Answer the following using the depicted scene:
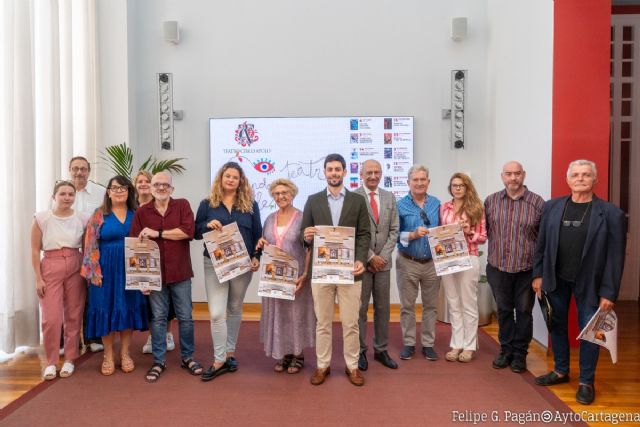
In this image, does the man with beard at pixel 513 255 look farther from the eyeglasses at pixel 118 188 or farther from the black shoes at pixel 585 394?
the eyeglasses at pixel 118 188

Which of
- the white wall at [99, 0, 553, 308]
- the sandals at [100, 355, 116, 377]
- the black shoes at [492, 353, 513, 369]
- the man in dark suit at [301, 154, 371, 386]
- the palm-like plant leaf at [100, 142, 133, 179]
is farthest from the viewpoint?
the white wall at [99, 0, 553, 308]

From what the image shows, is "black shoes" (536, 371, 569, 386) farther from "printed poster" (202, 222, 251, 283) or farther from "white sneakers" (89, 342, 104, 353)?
"white sneakers" (89, 342, 104, 353)

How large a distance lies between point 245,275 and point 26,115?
97.9 inches

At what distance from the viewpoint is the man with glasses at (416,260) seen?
12.6 feet

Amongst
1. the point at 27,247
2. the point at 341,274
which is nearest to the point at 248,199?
the point at 341,274

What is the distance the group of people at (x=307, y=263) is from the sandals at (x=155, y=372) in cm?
1

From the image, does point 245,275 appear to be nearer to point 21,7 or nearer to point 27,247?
point 27,247

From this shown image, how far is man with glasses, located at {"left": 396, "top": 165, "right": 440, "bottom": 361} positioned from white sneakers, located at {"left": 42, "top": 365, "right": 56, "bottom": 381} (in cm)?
275

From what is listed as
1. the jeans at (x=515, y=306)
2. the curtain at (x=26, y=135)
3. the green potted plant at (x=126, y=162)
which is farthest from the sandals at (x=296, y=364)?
the green potted plant at (x=126, y=162)

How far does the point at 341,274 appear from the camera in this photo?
324 cm

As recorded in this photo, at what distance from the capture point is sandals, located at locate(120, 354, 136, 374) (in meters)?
3.73

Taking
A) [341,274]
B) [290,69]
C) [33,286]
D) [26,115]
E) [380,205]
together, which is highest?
[290,69]

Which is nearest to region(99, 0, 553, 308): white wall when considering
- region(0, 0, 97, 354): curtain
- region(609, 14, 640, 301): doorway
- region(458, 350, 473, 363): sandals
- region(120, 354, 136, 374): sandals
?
region(0, 0, 97, 354): curtain

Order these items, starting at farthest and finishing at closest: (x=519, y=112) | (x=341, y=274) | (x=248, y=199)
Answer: (x=519, y=112) → (x=248, y=199) → (x=341, y=274)
